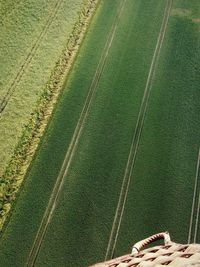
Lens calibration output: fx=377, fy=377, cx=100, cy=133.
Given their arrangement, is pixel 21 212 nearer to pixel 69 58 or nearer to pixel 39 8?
pixel 69 58

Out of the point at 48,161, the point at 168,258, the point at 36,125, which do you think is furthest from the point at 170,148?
the point at 168,258

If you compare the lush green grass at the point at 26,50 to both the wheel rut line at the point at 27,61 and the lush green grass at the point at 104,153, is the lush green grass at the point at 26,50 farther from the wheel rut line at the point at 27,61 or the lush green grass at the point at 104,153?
the lush green grass at the point at 104,153

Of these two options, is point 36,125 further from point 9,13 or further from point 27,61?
point 9,13

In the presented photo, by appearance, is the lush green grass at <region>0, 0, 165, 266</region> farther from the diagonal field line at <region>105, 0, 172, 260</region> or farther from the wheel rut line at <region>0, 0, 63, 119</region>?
the wheel rut line at <region>0, 0, 63, 119</region>

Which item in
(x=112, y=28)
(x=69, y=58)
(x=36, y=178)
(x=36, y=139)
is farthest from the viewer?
(x=112, y=28)

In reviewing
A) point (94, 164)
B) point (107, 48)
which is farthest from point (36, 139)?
point (107, 48)

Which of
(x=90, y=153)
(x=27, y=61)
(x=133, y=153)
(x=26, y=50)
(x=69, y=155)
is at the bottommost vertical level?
(x=69, y=155)
